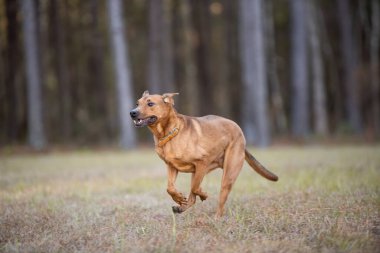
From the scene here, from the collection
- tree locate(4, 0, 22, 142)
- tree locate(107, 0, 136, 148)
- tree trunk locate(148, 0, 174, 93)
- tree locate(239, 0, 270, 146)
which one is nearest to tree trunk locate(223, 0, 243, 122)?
tree trunk locate(148, 0, 174, 93)

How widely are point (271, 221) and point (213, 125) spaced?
1.68 metres

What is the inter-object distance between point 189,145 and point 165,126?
1.43 feet

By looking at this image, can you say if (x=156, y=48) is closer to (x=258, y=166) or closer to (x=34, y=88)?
(x=34, y=88)

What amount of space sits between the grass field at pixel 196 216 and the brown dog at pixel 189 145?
431 millimetres

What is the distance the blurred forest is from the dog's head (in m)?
16.3

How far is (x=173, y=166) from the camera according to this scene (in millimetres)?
6344

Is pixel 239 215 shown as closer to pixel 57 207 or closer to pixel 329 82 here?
pixel 57 207

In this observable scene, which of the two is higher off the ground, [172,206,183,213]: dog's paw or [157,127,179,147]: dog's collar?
[157,127,179,147]: dog's collar

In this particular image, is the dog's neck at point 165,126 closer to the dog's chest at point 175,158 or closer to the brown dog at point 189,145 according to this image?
the brown dog at point 189,145

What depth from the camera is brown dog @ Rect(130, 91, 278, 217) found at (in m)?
6.22

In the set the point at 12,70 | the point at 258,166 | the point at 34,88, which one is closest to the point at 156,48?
the point at 34,88

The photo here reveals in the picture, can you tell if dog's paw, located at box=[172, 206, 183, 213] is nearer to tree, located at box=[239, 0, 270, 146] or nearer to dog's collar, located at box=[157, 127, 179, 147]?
dog's collar, located at box=[157, 127, 179, 147]

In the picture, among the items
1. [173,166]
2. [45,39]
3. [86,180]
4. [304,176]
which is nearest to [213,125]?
[173,166]

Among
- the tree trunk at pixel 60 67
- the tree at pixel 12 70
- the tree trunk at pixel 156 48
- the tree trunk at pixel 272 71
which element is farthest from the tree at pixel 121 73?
the tree trunk at pixel 272 71
